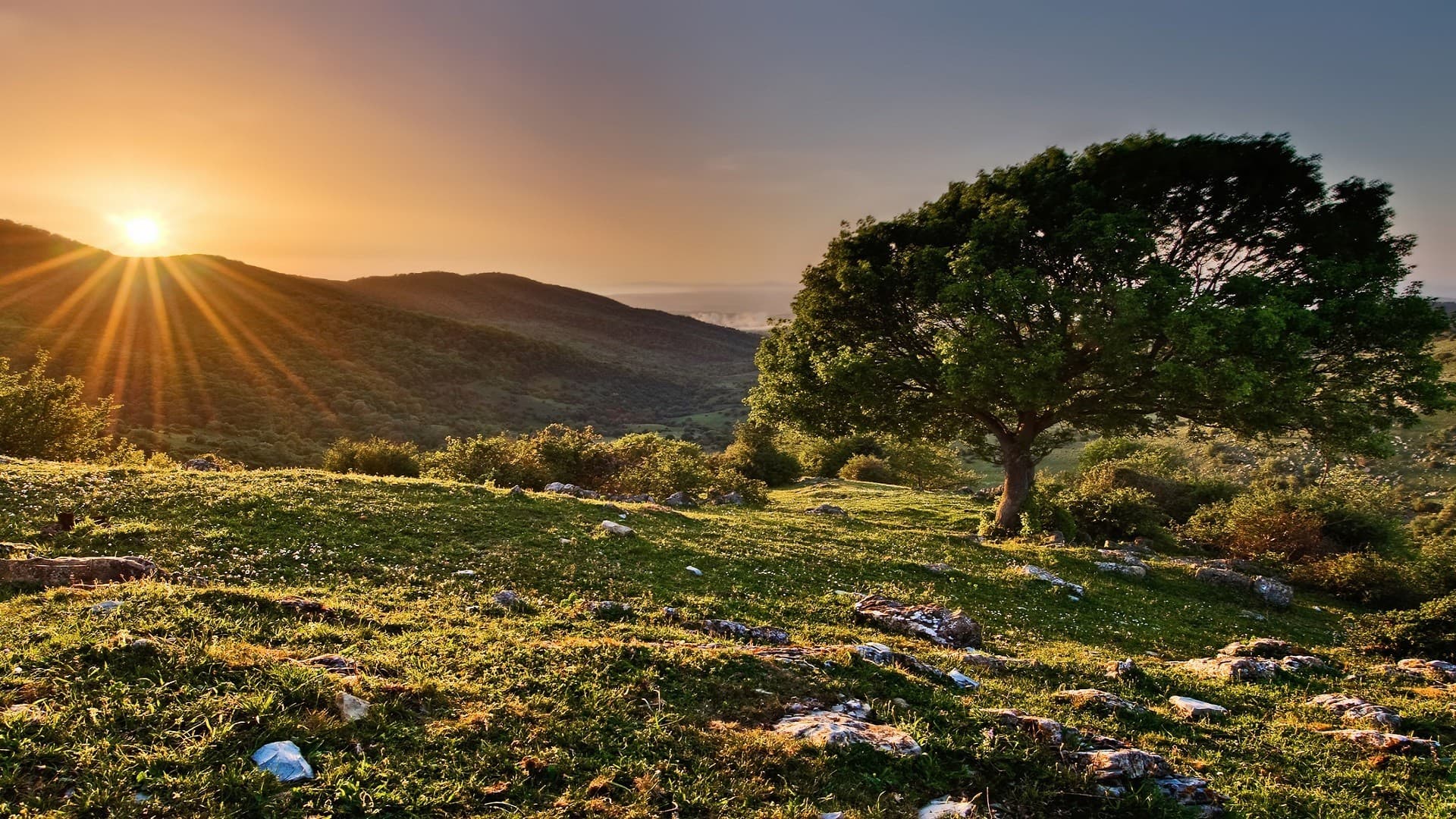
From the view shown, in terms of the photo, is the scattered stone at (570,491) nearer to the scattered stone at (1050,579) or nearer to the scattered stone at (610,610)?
the scattered stone at (610,610)

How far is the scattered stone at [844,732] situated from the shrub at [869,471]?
41.9 m

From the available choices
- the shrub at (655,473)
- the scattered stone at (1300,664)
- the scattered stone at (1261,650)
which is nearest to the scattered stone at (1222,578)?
the scattered stone at (1261,650)

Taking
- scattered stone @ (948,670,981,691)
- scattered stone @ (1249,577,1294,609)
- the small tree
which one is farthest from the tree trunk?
the small tree

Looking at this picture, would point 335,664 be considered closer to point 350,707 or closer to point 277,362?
point 350,707

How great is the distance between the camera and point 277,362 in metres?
85.1

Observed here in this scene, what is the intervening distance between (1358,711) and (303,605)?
532 inches

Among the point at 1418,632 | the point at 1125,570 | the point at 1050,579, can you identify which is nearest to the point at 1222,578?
the point at 1125,570

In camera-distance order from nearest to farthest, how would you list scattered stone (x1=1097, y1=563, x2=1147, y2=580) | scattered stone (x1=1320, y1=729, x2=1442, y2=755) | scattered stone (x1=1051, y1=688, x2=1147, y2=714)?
scattered stone (x1=1320, y1=729, x2=1442, y2=755), scattered stone (x1=1051, y1=688, x2=1147, y2=714), scattered stone (x1=1097, y1=563, x2=1147, y2=580)

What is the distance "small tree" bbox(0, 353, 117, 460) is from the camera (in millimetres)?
21828

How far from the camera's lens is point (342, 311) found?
11594 centimetres

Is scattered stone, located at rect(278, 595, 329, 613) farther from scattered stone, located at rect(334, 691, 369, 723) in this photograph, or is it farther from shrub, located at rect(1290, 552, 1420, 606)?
shrub, located at rect(1290, 552, 1420, 606)

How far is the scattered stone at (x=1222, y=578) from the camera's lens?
660 inches

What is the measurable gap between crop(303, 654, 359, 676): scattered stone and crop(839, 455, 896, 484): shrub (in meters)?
43.1

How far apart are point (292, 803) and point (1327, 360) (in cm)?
2385
